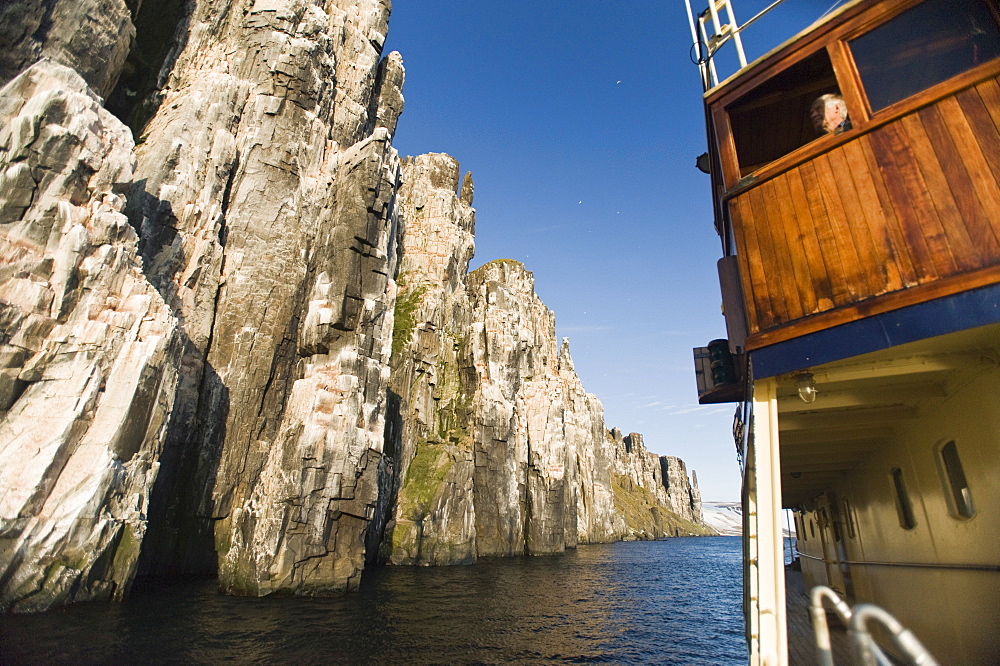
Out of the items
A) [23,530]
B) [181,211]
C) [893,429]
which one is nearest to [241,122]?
[181,211]

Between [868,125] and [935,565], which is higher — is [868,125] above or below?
above

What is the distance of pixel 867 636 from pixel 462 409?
44384 mm

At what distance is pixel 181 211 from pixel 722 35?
2811 centimetres

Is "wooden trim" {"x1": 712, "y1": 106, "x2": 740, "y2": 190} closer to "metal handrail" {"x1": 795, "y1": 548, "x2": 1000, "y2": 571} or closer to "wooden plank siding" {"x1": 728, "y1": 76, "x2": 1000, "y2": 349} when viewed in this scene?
"wooden plank siding" {"x1": 728, "y1": 76, "x2": 1000, "y2": 349}

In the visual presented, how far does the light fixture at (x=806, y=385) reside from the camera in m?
4.98

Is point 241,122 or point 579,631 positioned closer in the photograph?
point 579,631

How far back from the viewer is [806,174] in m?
5.32

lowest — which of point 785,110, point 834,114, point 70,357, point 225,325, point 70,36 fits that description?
point 834,114

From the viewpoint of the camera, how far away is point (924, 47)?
4.85 metres

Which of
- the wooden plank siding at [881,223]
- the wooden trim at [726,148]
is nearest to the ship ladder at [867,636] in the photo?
the wooden plank siding at [881,223]

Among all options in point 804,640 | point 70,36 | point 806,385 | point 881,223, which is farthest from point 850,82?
point 70,36

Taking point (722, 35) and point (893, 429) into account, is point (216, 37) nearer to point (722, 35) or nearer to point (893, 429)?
point (722, 35)

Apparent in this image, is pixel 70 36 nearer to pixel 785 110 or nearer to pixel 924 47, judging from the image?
pixel 785 110

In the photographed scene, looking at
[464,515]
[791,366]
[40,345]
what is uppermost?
[40,345]
